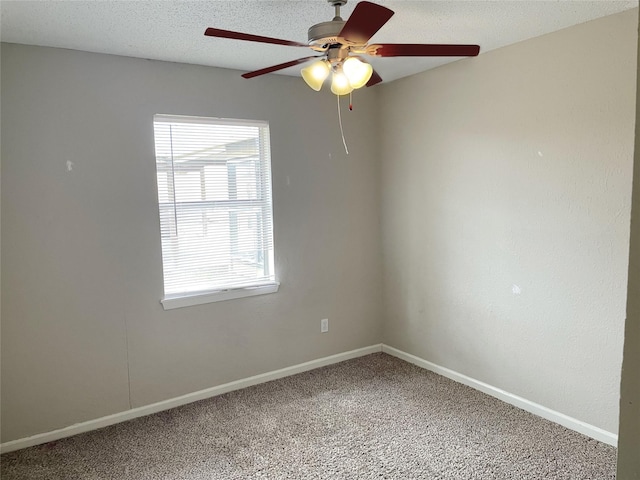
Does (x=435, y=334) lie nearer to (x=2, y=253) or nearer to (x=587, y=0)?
(x=587, y=0)

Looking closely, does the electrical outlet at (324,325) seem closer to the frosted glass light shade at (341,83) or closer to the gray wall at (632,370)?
the frosted glass light shade at (341,83)

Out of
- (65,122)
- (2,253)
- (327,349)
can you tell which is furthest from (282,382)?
(65,122)

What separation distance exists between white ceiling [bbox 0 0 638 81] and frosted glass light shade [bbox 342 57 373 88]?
425mm

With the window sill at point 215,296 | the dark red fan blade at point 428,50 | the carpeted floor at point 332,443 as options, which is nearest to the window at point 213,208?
the window sill at point 215,296

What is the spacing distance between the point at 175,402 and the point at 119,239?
120 centimetres

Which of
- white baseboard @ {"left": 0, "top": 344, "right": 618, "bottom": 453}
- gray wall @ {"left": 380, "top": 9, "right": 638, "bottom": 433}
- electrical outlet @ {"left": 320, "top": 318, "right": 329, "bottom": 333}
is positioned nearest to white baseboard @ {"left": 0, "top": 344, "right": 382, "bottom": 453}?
white baseboard @ {"left": 0, "top": 344, "right": 618, "bottom": 453}

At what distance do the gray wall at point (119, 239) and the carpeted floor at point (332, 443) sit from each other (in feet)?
0.93

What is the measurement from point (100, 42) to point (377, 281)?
9.06ft

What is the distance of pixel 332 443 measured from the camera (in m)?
2.74

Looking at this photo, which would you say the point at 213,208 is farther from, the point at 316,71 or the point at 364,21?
the point at 364,21

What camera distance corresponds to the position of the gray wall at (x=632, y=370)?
1.95 feet

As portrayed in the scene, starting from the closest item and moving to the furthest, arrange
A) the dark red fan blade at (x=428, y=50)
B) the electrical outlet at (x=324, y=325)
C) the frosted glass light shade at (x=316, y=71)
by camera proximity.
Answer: the dark red fan blade at (x=428, y=50), the frosted glass light shade at (x=316, y=71), the electrical outlet at (x=324, y=325)

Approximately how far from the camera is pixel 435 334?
3723 millimetres

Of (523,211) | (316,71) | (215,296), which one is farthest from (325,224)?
(316,71)
